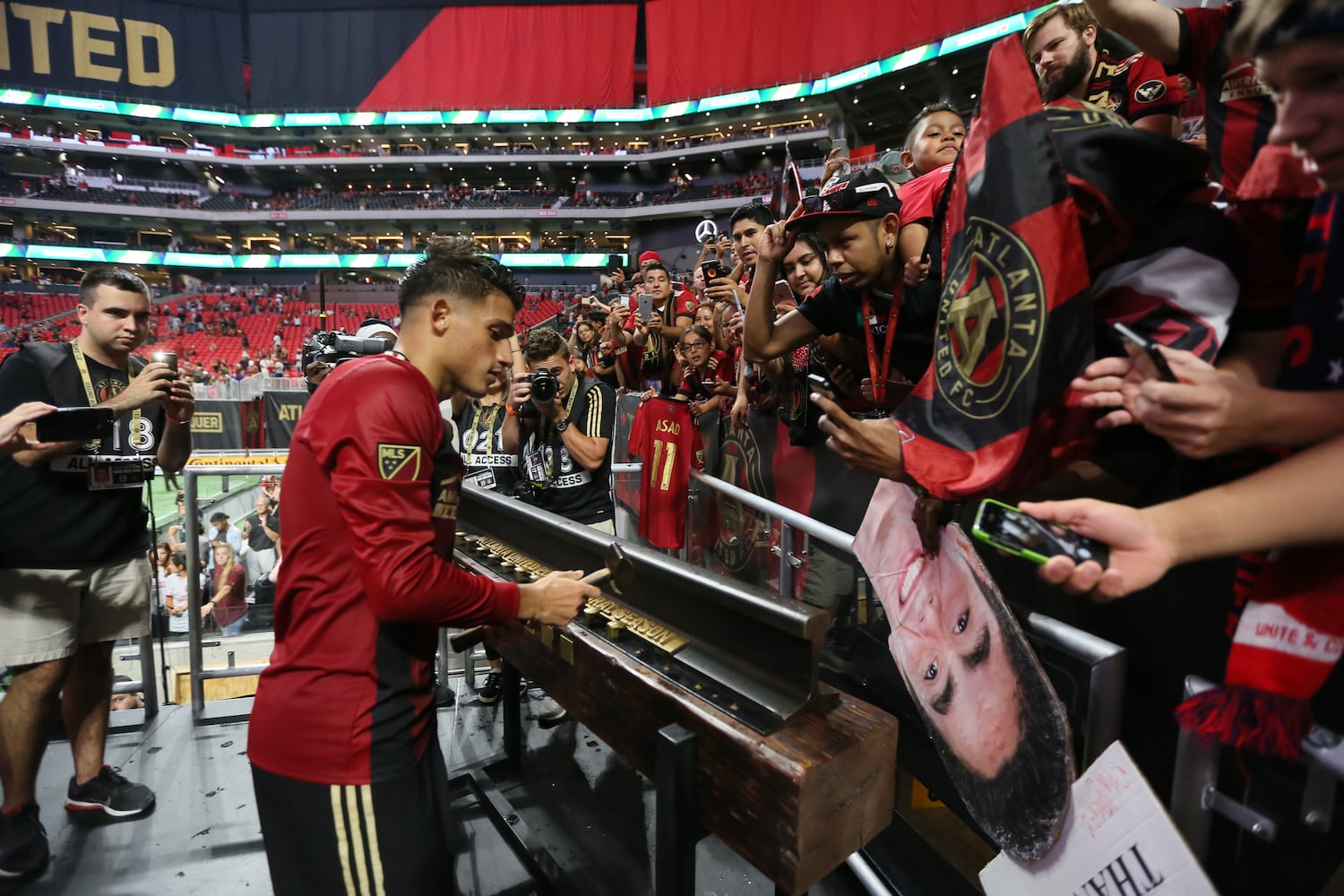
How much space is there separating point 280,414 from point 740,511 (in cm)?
1161

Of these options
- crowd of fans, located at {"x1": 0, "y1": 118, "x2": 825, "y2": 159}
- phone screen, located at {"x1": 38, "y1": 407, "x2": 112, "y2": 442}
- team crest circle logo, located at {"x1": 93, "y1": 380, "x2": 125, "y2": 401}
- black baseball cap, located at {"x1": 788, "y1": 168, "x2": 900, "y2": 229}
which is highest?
crowd of fans, located at {"x1": 0, "y1": 118, "x2": 825, "y2": 159}

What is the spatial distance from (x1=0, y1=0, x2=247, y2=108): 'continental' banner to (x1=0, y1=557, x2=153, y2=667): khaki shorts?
43492mm

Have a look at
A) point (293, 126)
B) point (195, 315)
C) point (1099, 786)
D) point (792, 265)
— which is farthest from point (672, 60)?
point (1099, 786)

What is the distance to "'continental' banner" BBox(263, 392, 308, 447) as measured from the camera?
12289mm

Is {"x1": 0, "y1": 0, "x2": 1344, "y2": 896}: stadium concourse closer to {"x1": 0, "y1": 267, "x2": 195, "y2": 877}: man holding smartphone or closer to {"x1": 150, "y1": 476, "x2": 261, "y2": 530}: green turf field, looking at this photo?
{"x1": 0, "y1": 267, "x2": 195, "y2": 877}: man holding smartphone

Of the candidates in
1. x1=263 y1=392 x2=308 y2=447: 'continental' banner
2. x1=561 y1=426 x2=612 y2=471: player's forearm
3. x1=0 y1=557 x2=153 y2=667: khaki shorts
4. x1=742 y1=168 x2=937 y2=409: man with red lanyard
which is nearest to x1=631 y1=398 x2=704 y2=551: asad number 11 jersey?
x1=561 y1=426 x2=612 y2=471: player's forearm

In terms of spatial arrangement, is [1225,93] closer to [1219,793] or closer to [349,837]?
[1219,793]

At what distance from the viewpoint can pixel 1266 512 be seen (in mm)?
765

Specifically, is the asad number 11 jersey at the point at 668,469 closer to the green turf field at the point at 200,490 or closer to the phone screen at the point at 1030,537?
the phone screen at the point at 1030,537

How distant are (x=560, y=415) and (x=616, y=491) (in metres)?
1.73

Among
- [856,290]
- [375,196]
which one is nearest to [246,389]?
[856,290]

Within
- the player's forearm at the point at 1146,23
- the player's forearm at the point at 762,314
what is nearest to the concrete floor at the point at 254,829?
the player's forearm at the point at 762,314

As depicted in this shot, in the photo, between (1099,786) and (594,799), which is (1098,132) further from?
(594,799)

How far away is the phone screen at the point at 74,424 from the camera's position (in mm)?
2385
